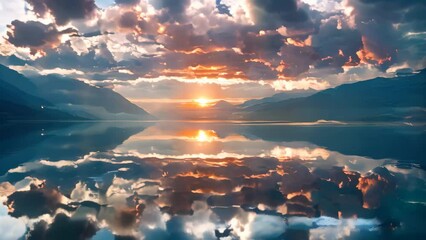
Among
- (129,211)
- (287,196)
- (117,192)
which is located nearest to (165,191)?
(117,192)

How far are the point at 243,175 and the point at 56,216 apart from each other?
21.4 metres

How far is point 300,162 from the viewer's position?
53812 mm

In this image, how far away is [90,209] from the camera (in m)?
27.8

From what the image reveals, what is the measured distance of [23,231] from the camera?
2258 centimetres

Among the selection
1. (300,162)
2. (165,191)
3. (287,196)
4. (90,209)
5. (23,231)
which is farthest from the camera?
(300,162)

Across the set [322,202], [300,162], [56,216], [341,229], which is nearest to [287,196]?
[322,202]

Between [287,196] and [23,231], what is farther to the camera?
[287,196]

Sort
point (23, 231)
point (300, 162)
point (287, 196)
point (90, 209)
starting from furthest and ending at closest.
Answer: point (300, 162)
point (287, 196)
point (90, 209)
point (23, 231)

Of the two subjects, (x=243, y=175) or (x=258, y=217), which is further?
(x=243, y=175)

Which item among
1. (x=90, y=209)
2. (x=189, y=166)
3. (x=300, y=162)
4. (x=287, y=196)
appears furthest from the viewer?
(x=300, y=162)

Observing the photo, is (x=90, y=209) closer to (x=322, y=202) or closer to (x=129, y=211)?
(x=129, y=211)

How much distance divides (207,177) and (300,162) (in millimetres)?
17335

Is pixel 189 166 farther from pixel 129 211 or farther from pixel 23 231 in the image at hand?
pixel 23 231

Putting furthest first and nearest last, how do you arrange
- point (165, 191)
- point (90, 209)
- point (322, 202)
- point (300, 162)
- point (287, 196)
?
1. point (300, 162)
2. point (165, 191)
3. point (287, 196)
4. point (322, 202)
5. point (90, 209)
